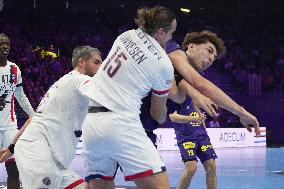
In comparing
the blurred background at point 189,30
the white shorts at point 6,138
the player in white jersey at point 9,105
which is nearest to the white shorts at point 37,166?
the player in white jersey at point 9,105

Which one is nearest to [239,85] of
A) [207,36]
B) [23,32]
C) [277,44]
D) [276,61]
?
[276,61]

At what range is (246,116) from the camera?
365 cm

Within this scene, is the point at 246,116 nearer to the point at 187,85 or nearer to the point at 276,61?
the point at 187,85

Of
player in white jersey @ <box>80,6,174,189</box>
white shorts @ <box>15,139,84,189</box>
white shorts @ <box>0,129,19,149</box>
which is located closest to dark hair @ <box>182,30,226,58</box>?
player in white jersey @ <box>80,6,174,189</box>

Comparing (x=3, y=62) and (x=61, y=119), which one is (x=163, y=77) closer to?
(x=61, y=119)

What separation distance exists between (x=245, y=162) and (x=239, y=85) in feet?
32.9

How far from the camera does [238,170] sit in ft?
36.8

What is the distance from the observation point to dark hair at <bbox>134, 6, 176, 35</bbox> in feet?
12.5

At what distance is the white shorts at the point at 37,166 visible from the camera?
4062 millimetres

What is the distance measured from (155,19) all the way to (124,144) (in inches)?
33.3

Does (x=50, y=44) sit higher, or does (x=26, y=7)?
(x=26, y=7)

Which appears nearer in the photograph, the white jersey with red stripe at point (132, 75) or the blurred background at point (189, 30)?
the white jersey with red stripe at point (132, 75)

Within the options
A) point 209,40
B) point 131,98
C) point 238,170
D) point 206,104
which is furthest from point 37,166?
point 238,170

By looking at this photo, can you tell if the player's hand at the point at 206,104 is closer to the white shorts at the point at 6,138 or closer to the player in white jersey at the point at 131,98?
the player in white jersey at the point at 131,98
